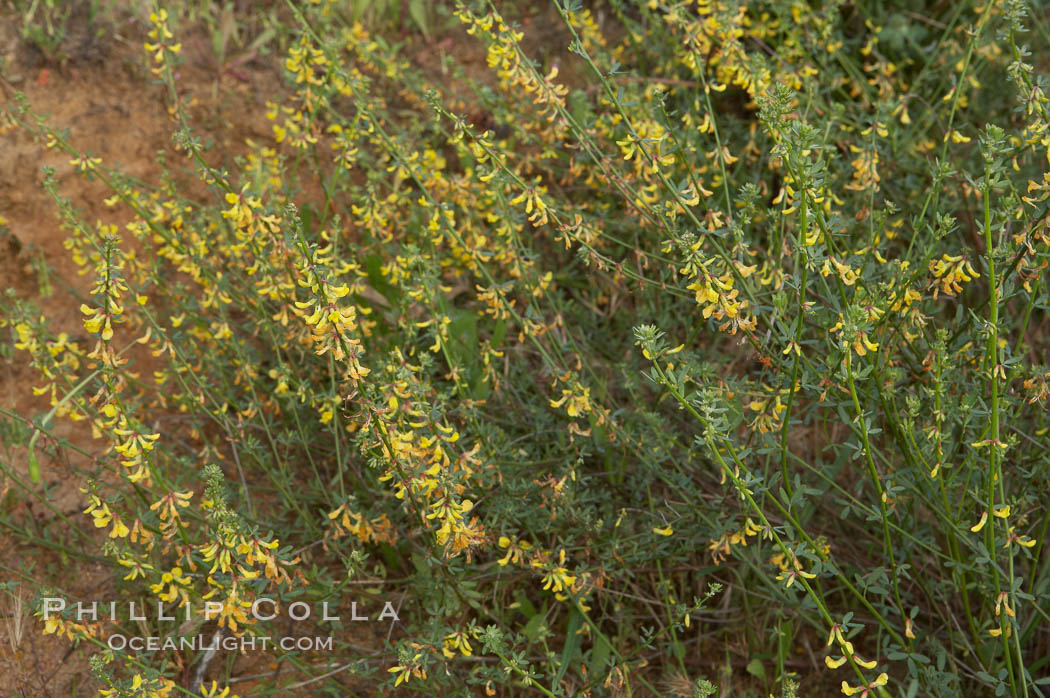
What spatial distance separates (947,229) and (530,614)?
1.47 metres

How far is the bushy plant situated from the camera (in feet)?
6.54

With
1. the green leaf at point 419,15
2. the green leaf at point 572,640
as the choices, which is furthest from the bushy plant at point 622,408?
the green leaf at point 419,15

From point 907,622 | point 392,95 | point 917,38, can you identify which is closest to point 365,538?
point 907,622

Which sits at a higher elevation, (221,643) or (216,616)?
(216,616)

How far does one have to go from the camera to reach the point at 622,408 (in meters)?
2.70

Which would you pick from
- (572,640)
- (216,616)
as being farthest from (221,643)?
(572,640)

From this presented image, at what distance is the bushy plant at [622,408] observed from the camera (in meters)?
1.99

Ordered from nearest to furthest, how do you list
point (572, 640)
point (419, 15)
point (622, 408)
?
point (572, 640) → point (622, 408) → point (419, 15)

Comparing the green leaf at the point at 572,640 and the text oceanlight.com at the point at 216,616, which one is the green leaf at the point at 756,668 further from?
the text oceanlight.com at the point at 216,616

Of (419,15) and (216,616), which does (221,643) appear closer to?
(216,616)

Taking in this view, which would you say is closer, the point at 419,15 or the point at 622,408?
the point at 622,408

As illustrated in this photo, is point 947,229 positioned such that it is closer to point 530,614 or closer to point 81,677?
point 530,614

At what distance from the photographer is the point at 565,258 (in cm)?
354

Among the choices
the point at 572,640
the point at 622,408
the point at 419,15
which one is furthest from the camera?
the point at 419,15
